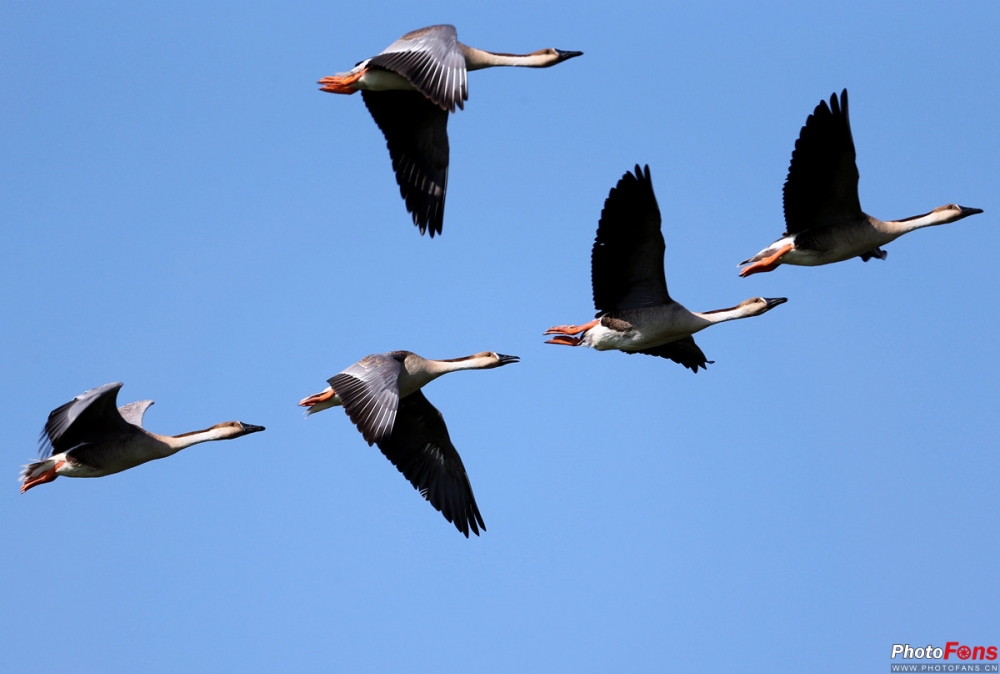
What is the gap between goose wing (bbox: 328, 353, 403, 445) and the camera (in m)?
13.9

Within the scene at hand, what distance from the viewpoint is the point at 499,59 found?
17.0m

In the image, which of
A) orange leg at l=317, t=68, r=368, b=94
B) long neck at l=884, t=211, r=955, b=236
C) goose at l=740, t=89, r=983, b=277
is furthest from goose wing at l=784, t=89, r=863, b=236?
orange leg at l=317, t=68, r=368, b=94

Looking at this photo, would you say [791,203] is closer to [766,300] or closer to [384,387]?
[766,300]

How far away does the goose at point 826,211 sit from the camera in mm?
15062

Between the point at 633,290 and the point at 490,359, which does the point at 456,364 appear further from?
the point at 633,290

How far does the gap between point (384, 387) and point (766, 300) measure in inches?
186

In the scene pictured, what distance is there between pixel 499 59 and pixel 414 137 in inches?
66.2

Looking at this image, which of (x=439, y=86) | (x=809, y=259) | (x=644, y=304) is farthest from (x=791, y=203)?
(x=439, y=86)

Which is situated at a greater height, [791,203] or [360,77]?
[360,77]

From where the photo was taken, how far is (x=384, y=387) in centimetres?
1435

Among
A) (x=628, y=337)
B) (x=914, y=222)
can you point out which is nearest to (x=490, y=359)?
(x=628, y=337)

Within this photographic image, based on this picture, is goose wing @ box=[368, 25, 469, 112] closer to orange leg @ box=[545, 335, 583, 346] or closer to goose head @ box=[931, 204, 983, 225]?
orange leg @ box=[545, 335, 583, 346]

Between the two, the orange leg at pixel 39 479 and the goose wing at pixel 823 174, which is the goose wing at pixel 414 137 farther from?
the orange leg at pixel 39 479

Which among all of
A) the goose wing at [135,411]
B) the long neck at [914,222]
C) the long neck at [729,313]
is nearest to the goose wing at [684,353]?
the long neck at [729,313]
